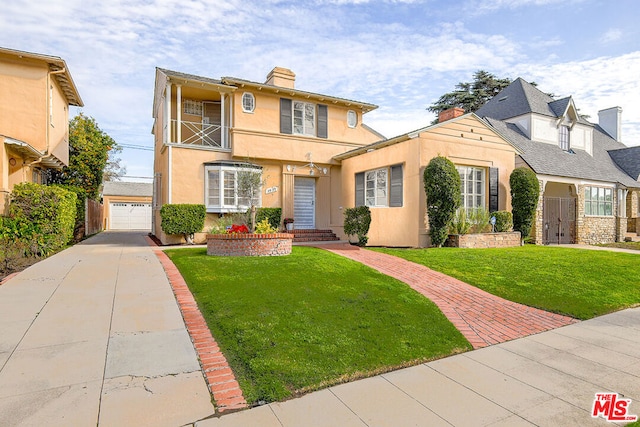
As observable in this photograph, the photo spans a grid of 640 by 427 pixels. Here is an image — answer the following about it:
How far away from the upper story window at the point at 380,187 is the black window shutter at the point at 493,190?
3.74 m

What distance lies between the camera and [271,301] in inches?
212

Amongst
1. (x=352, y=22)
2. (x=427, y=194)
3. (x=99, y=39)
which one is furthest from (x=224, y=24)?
(x=427, y=194)

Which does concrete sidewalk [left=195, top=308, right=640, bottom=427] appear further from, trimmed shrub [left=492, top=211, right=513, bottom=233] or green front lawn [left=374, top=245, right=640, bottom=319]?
trimmed shrub [left=492, top=211, right=513, bottom=233]

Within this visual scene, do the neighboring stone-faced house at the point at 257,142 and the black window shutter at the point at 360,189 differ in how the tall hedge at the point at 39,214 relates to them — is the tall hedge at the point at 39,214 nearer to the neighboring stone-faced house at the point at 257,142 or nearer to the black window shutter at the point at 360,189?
the neighboring stone-faced house at the point at 257,142

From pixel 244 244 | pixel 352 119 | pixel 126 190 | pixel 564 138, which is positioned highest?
pixel 352 119

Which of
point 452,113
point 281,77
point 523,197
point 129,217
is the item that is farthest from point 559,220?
point 129,217

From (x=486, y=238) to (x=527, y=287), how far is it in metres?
5.61

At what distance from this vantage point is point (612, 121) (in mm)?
25000

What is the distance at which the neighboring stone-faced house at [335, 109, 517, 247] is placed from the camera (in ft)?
39.3

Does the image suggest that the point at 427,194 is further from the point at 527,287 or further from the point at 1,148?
the point at 1,148

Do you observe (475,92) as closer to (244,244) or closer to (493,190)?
(493,190)

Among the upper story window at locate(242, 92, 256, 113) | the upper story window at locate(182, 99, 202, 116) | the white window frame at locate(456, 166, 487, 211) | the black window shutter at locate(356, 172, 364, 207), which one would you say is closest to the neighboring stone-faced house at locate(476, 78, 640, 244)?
the white window frame at locate(456, 166, 487, 211)

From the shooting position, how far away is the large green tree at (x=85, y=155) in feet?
61.8

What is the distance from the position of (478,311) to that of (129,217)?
30.6m
